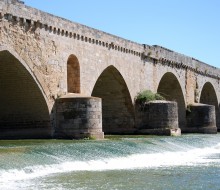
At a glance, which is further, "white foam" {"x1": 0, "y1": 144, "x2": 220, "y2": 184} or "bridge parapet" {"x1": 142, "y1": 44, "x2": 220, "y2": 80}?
"bridge parapet" {"x1": 142, "y1": 44, "x2": 220, "y2": 80}

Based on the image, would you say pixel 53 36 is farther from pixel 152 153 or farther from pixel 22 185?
pixel 22 185

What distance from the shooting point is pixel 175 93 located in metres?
37.3

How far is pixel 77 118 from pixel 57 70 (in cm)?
246

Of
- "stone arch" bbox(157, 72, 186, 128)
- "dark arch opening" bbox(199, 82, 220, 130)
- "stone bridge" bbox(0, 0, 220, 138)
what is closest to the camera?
"stone bridge" bbox(0, 0, 220, 138)

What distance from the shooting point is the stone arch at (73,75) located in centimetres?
2400

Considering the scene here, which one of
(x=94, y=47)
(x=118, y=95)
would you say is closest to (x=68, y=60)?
(x=94, y=47)

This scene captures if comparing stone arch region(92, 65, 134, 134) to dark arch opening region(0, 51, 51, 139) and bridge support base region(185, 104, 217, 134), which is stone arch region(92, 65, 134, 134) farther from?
dark arch opening region(0, 51, 51, 139)

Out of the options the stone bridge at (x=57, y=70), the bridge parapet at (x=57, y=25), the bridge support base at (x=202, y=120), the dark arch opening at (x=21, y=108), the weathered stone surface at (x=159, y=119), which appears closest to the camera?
the bridge parapet at (x=57, y=25)

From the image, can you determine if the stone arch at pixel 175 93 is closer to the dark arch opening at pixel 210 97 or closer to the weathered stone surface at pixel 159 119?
the weathered stone surface at pixel 159 119

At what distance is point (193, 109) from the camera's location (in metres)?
37.1

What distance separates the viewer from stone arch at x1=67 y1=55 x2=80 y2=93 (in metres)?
24.0

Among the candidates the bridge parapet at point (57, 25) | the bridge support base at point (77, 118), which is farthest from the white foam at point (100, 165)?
the bridge parapet at point (57, 25)

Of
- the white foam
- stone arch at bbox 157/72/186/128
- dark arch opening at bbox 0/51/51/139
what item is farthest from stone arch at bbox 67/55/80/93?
stone arch at bbox 157/72/186/128

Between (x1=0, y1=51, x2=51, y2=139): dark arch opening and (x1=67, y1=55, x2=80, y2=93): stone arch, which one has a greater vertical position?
(x1=67, y1=55, x2=80, y2=93): stone arch
